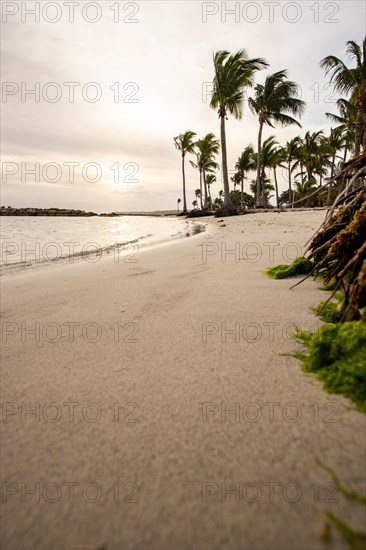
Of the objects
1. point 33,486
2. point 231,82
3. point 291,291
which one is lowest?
point 33,486

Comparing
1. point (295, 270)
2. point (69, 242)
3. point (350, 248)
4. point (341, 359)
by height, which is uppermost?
point (69, 242)

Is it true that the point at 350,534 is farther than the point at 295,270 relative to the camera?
No

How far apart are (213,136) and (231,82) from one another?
675 inches

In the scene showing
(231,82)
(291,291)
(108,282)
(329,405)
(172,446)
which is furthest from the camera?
(231,82)

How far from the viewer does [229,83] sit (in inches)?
723

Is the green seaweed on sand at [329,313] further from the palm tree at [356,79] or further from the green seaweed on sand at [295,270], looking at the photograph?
the palm tree at [356,79]

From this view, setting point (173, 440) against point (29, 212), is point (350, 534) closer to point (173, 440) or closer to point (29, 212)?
point (173, 440)

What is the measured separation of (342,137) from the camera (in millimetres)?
31094

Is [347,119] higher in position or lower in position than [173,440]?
higher

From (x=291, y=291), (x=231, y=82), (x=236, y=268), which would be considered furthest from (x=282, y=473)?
(x=231, y=82)

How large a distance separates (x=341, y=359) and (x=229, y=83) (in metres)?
21.6

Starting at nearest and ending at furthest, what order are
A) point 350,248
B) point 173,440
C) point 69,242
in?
point 173,440
point 350,248
point 69,242

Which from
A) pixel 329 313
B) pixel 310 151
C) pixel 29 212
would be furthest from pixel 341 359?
pixel 29 212

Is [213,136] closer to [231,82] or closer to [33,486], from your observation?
[231,82]
